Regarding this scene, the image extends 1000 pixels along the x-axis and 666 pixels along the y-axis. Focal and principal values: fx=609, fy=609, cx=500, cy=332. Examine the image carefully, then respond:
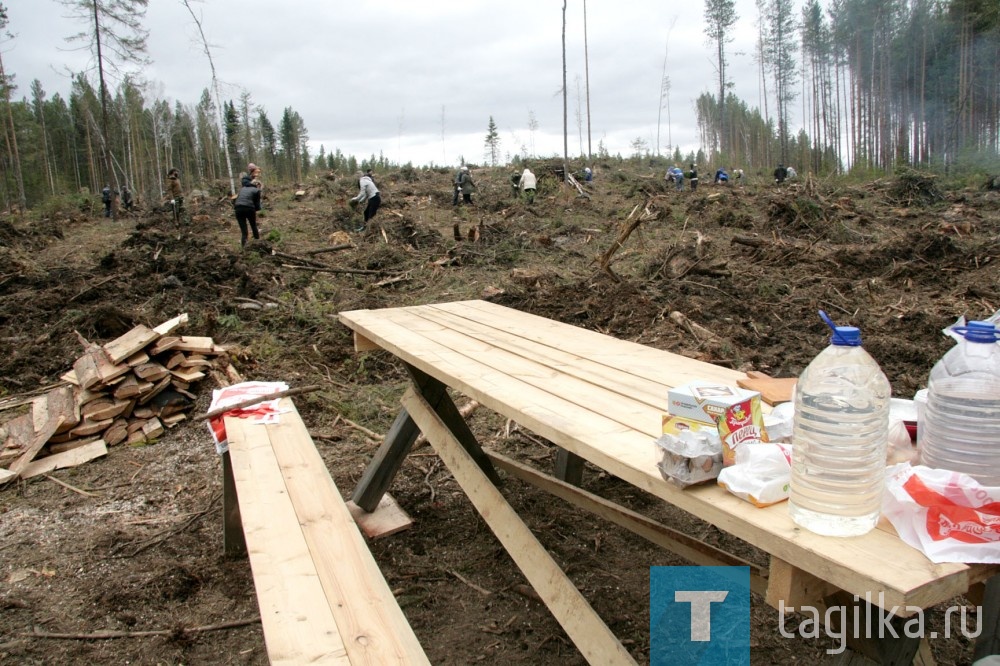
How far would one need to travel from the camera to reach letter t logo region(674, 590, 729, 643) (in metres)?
2.61

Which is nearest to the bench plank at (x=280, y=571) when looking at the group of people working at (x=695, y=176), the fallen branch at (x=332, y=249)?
the fallen branch at (x=332, y=249)

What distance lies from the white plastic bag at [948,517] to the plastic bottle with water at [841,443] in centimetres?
6

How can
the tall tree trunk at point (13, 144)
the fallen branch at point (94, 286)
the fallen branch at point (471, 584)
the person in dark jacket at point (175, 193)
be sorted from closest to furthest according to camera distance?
the fallen branch at point (471, 584)
the fallen branch at point (94, 286)
the person in dark jacket at point (175, 193)
the tall tree trunk at point (13, 144)

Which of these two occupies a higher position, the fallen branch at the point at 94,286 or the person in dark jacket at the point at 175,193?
the person in dark jacket at the point at 175,193

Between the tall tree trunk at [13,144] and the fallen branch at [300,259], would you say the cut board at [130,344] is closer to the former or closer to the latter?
the fallen branch at [300,259]

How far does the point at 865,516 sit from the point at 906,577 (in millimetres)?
184

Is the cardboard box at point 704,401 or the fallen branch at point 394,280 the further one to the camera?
the fallen branch at point 394,280

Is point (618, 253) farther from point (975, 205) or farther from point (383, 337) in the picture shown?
point (975, 205)

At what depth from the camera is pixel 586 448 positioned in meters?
1.51

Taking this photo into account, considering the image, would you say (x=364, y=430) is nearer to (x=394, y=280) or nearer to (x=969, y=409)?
(x=969, y=409)

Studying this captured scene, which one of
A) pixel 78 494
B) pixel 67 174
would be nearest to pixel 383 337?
pixel 78 494

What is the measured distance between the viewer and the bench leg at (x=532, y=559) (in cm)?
195

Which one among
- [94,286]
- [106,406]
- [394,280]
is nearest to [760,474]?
[106,406]

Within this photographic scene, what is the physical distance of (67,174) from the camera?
48.7 m
